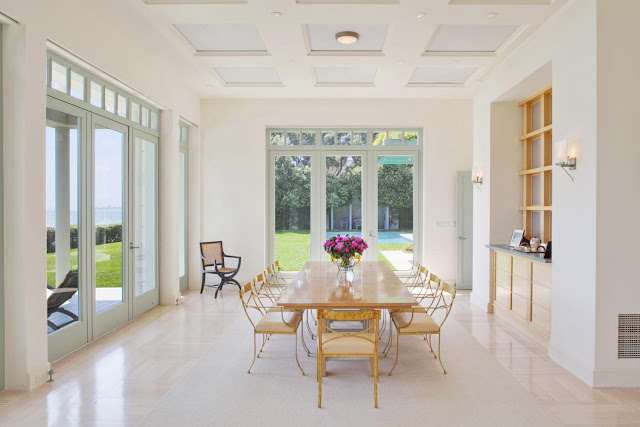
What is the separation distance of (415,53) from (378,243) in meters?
3.89

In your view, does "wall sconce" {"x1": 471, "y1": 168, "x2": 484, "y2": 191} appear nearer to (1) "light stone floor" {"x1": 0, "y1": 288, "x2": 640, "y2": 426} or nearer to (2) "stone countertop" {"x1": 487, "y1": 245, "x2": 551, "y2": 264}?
(2) "stone countertop" {"x1": 487, "y1": 245, "x2": 551, "y2": 264}

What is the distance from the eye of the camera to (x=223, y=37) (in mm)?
5105

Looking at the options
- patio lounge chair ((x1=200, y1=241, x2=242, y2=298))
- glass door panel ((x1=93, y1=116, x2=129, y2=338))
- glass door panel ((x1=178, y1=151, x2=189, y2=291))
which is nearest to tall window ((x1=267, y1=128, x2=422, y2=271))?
patio lounge chair ((x1=200, y1=241, x2=242, y2=298))

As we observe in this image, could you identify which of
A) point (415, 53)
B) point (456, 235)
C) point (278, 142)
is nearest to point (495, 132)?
point (415, 53)

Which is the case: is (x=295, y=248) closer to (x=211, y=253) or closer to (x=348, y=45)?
(x=211, y=253)

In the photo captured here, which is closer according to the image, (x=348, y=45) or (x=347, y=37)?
(x=347, y=37)

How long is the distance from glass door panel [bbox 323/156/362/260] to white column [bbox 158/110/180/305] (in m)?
3.00

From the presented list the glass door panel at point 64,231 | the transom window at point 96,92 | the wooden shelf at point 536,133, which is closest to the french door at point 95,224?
the glass door panel at point 64,231

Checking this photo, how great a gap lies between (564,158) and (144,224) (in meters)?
5.27

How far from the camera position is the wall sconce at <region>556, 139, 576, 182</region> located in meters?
3.89

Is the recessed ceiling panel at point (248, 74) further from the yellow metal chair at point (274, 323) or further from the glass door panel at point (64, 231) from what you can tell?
the yellow metal chair at point (274, 323)

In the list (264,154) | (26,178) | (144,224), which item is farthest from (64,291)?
(264,154)

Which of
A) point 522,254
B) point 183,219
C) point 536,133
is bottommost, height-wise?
point 522,254

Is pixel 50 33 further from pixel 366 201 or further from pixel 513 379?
pixel 366 201
